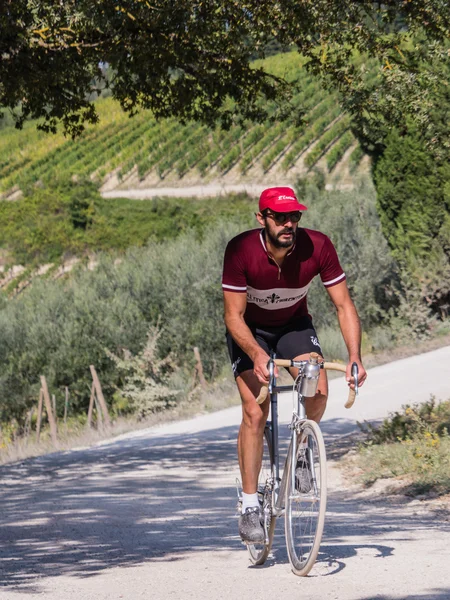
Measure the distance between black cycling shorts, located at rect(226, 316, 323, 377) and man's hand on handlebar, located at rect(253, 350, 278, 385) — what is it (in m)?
0.40

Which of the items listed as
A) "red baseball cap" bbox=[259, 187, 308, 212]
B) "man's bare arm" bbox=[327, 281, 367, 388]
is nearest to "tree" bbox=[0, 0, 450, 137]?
"red baseball cap" bbox=[259, 187, 308, 212]

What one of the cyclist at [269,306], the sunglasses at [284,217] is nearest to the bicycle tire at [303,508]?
the cyclist at [269,306]

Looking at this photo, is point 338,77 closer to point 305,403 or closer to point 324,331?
point 305,403

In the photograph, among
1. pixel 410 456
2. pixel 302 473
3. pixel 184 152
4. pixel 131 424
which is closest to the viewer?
pixel 302 473

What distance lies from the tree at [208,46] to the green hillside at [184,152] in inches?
1796

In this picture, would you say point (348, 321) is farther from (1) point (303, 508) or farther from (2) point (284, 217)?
(1) point (303, 508)

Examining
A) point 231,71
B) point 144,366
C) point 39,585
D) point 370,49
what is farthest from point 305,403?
point 144,366

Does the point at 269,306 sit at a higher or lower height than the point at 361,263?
lower

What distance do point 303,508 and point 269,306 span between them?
3.59 feet

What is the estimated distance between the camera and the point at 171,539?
6.71 m

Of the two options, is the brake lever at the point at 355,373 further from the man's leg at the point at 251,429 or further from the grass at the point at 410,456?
the grass at the point at 410,456

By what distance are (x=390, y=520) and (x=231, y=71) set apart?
18.9 ft

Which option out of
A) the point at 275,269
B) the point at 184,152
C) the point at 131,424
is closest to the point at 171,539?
the point at 275,269

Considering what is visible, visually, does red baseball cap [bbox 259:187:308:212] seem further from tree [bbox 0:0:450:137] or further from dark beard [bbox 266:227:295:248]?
tree [bbox 0:0:450:137]
